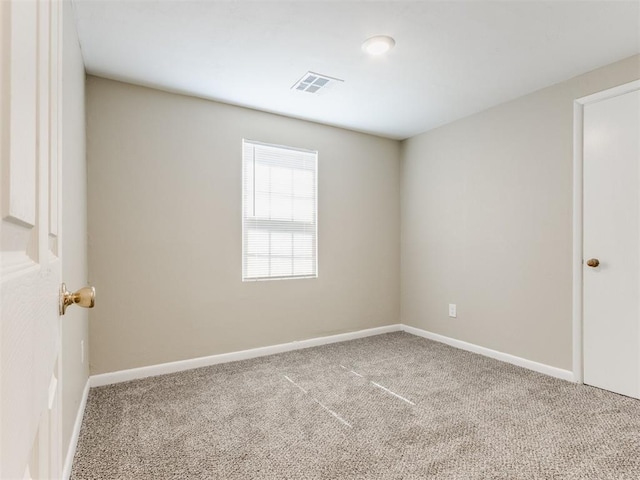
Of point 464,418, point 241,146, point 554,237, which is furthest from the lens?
point 241,146

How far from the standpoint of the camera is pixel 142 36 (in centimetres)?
227

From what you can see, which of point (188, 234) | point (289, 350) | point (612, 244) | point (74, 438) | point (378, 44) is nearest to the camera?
point (74, 438)

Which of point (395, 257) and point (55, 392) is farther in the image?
point (395, 257)

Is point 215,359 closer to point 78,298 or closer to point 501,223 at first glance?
point 78,298

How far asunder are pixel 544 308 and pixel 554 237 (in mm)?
587

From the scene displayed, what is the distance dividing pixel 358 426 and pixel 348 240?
2227 mm

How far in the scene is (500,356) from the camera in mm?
3314

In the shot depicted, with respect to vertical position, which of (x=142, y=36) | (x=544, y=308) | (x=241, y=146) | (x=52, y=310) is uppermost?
(x=142, y=36)

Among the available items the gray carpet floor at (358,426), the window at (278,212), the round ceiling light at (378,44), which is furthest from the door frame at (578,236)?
the window at (278,212)

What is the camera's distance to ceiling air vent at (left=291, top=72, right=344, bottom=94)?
110 inches

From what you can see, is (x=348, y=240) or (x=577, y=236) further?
(x=348, y=240)

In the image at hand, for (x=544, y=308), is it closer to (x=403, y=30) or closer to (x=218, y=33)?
(x=403, y=30)

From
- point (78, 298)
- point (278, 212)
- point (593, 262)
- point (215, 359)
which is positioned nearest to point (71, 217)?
point (78, 298)

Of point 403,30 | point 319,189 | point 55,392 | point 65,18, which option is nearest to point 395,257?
point 319,189
